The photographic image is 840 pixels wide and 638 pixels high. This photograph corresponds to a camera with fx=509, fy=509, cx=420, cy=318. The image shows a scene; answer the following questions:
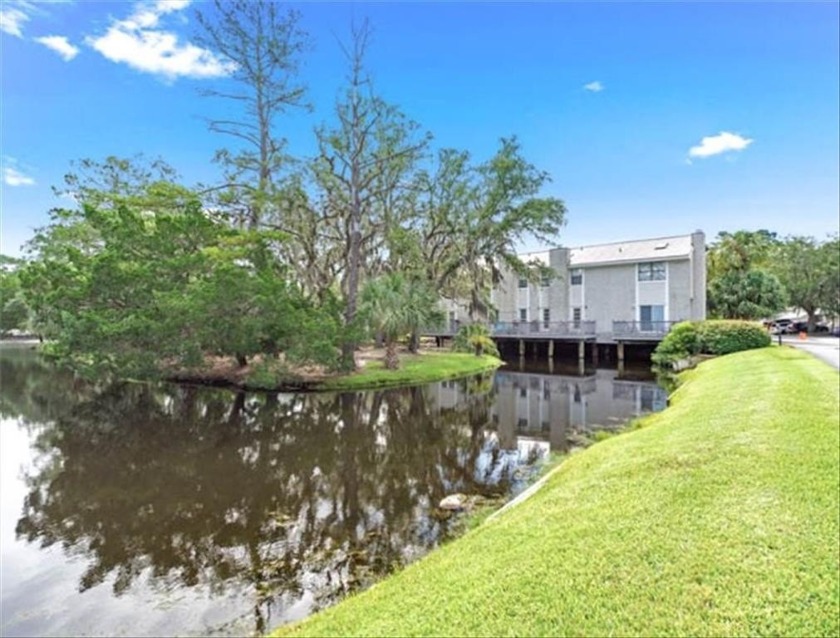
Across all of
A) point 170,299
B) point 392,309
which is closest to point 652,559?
point 170,299

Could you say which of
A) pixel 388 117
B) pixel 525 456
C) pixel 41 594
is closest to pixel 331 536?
pixel 41 594

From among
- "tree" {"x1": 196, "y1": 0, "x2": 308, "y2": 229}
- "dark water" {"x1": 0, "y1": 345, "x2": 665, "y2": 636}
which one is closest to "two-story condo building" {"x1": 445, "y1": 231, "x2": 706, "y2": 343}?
"dark water" {"x1": 0, "y1": 345, "x2": 665, "y2": 636}

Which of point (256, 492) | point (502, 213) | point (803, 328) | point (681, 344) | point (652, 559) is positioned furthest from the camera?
point (803, 328)

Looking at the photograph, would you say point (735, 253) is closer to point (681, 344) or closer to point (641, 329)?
point (641, 329)

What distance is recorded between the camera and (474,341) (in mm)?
29969

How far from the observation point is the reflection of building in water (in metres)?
12.6

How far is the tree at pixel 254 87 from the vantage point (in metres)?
22.5

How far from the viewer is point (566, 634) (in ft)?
10.5

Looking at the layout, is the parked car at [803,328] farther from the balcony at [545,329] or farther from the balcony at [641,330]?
the balcony at [545,329]

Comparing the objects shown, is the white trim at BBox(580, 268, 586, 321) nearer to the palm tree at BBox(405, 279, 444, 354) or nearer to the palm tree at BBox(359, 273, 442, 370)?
the palm tree at BBox(405, 279, 444, 354)

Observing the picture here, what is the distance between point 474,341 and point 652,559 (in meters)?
26.1

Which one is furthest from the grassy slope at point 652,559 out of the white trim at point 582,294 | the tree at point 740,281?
the tree at point 740,281

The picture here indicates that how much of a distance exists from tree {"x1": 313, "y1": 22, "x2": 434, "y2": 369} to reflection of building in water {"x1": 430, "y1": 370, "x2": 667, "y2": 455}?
651 cm

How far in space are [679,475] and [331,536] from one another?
4.30 m
